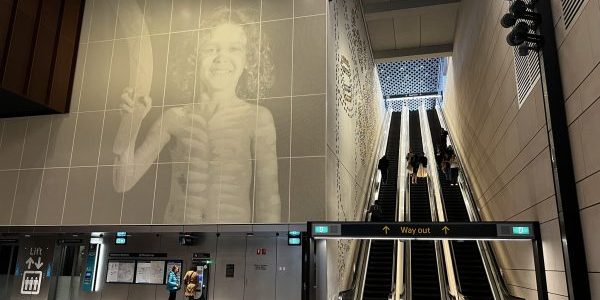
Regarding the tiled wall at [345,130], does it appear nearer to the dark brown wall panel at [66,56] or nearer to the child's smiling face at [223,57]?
the child's smiling face at [223,57]

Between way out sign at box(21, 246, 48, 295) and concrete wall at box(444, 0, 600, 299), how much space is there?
1109 cm

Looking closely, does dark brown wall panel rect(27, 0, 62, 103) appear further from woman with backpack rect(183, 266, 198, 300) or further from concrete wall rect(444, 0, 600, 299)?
concrete wall rect(444, 0, 600, 299)

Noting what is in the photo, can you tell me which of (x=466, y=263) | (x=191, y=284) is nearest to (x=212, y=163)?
(x=191, y=284)

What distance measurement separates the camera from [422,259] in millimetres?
10773

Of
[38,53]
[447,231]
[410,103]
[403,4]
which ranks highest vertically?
[410,103]

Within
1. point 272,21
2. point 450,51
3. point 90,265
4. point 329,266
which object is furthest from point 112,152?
point 450,51

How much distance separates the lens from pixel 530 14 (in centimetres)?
627

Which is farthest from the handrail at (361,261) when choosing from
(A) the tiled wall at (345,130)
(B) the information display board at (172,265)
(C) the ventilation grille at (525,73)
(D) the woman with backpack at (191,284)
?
(C) the ventilation grille at (525,73)

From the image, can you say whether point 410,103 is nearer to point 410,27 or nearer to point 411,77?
point 411,77

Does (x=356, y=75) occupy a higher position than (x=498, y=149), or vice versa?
(x=356, y=75)

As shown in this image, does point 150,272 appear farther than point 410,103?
No

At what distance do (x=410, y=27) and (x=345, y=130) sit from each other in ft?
26.9

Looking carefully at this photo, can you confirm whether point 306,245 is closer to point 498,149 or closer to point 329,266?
point 329,266

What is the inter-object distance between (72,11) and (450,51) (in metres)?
14.2
